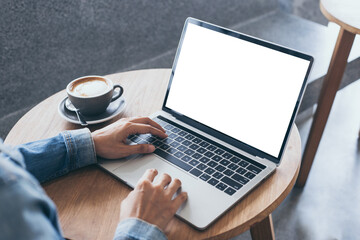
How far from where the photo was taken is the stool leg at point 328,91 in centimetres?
111

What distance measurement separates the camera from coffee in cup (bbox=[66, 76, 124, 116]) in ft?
2.54

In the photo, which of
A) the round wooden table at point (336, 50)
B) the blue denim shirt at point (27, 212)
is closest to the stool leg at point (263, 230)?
the blue denim shirt at point (27, 212)

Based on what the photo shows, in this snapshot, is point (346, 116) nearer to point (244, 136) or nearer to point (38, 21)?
point (244, 136)

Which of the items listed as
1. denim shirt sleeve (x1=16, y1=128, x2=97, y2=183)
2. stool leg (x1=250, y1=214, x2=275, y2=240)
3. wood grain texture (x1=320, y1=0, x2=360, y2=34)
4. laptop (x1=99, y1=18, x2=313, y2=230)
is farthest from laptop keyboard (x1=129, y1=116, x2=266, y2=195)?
wood grain texture (x1=320, y1=0, x2=360, y2=34)

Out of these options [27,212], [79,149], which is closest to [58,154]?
[79,149]

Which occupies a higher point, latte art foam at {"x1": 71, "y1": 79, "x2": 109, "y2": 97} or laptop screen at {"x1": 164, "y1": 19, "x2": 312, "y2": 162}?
laptop screen at {"x1": 164, "y1": 19, "x2": 312, "y2": 162}

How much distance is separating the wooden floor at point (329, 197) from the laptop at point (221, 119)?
0.63 metres

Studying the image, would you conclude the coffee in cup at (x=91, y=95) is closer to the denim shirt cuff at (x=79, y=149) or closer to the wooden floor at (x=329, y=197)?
the denim shirt cuff at (x=79, y=149)

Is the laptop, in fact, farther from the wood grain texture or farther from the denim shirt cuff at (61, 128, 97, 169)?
the wood grain texture

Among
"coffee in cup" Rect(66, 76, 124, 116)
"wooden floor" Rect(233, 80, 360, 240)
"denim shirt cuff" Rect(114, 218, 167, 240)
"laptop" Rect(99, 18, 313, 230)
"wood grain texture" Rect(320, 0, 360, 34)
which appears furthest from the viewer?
"wooden floor" Rect(233, 80, 360, 240)

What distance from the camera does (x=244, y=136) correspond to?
695 mm

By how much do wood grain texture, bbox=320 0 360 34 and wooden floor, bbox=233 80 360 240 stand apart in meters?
0.67

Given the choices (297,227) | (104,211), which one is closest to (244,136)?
(104,211)

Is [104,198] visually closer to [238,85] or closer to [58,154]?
[58,154]
